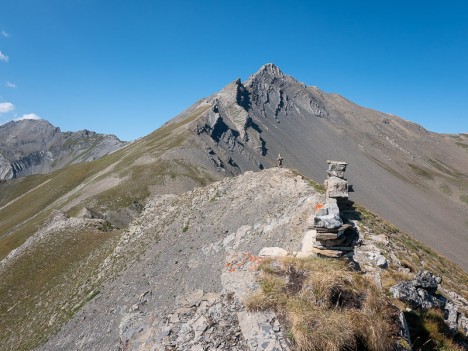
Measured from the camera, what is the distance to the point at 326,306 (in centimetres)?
931

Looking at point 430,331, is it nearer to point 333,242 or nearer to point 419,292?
point 419,292

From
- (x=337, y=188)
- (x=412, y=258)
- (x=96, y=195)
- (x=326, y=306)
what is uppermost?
(x=337, y=188)

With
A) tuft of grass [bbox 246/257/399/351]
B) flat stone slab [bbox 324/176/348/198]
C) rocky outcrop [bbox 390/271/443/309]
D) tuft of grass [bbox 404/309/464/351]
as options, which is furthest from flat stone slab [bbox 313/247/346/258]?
flat stone slab [bbox 324/176/348/198]

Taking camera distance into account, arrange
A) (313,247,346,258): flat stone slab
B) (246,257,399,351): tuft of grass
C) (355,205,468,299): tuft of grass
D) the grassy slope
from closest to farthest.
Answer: (246,257,399,351): tuft of grass, (313,247,346,258): flat stone slab, (355,205,468,299): tuft of grass, the grassy slope

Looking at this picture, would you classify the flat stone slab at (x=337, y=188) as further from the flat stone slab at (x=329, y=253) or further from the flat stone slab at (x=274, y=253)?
the flat stone slab at (x=274, y=253)

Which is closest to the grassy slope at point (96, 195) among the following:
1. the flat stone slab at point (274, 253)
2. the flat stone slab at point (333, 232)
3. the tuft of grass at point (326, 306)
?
the flat stone slab at point (274, 253)

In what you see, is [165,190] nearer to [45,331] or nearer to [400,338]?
[45,331]

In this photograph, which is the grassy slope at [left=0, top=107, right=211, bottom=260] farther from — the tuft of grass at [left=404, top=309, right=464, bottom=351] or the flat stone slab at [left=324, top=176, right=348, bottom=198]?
the tuft of grass at [left=404, top=309, right=464, bottom=351]

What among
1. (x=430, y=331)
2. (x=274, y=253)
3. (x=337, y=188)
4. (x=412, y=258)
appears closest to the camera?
(x=430, y=331)

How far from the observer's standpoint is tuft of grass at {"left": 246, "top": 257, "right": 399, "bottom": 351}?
329 inches

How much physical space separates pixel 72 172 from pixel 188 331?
162927mm

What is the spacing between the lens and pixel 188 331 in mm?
10281

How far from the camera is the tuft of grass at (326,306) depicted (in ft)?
27.4

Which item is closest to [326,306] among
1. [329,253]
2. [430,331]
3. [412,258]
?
[329,253]
